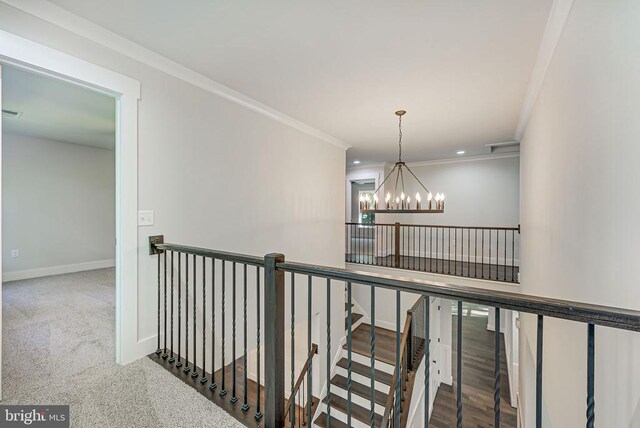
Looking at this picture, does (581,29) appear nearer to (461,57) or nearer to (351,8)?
(461,57)

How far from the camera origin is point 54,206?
4.98m

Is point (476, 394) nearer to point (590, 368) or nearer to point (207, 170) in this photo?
point (590, 368)

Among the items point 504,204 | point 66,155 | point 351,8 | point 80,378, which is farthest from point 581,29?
point 66,155

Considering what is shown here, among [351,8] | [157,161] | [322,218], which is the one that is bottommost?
[322,218]

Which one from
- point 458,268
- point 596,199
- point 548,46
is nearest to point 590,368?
point 596,199

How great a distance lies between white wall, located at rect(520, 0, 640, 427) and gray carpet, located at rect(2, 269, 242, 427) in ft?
6.15

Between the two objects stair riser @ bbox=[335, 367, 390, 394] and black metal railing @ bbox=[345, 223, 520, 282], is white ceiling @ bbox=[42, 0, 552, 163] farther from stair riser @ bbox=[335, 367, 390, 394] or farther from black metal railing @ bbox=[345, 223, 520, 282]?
stair riser @ bbox=[335, 367, 390, 394]

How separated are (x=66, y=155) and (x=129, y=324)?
4793 mm

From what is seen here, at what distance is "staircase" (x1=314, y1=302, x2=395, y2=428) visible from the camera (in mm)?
4754

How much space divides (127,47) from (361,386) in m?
5.98

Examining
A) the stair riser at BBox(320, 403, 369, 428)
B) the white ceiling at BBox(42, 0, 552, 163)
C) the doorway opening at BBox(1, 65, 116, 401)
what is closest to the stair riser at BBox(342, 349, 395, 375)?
the stair riser at BBox(320, 403, 369, 428)

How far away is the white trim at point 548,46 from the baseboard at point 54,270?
24.1 ft

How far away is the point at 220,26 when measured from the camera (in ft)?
6.48

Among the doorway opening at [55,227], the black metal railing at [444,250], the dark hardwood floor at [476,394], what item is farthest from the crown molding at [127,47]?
the dark hardwood floor at [476,394]
